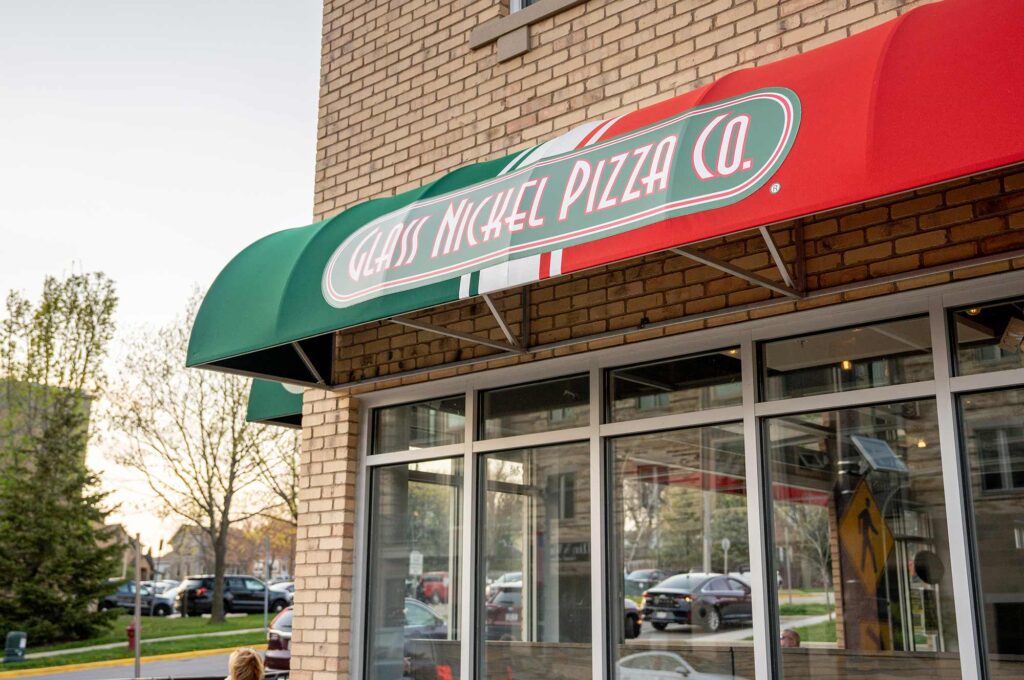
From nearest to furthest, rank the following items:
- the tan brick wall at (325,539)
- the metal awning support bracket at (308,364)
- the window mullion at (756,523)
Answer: the window mullion at (756,523), the metal awning support bracket at (308,364), the tan brick wall at (325,539)

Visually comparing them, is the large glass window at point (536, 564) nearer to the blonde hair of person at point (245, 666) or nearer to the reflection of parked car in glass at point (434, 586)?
the reflection of parked car in glass at point (434, 586)

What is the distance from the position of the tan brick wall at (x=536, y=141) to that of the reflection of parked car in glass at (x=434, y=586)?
2.02ft

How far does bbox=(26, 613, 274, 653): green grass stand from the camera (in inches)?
976

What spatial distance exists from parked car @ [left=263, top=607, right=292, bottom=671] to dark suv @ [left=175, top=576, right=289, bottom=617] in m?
21.7

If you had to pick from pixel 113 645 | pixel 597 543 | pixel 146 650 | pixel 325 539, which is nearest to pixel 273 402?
pixel 325 539

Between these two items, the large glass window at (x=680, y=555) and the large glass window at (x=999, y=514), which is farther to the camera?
the large glass window at (x=680, y=555)

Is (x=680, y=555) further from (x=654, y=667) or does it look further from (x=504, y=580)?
(x=504, y=580)

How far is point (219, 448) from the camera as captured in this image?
29.3 meters

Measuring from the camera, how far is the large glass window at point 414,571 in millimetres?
6406

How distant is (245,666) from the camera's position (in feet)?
18.5

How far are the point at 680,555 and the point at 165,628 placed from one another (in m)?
25.8

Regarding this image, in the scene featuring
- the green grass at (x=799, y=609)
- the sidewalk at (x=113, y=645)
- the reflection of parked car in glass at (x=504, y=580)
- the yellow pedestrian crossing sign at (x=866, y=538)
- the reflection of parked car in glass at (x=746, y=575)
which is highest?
the yellow pedestrian crossing sign at (x=866, y=538)

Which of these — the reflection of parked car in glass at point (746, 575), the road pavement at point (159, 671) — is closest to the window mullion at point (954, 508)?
the reflection of parked car in glass at point (746, 575)

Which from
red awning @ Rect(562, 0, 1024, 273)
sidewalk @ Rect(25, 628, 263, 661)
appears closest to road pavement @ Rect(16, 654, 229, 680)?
sidewalk @ Rect(25, 628, 263, 661)
